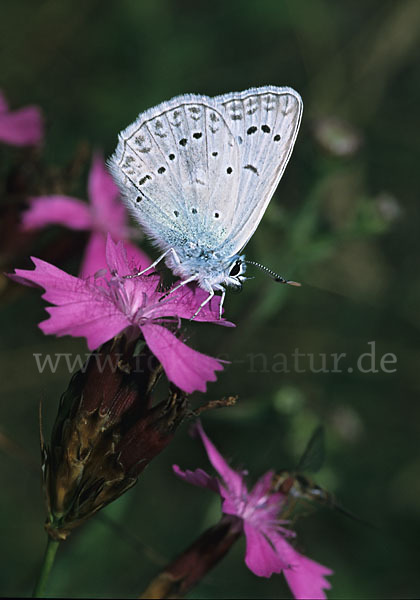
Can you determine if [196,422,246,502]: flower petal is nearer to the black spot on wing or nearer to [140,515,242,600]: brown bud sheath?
[140,515,242,600]: brown bud sheath

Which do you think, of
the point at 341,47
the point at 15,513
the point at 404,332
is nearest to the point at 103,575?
the point at 15,513

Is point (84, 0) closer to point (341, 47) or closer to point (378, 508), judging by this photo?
point (341, 47)

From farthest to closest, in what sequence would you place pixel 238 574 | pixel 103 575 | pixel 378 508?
pixel 378 508 < pixel 238 574 < pixel 103 575

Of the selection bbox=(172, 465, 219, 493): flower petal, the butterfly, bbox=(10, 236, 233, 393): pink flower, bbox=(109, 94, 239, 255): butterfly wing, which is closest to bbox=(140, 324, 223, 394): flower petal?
bbox=(10, 236, 233, 393): pink flower

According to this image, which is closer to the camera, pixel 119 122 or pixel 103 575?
pixel 103 575

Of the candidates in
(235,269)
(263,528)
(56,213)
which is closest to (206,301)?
(235,269)

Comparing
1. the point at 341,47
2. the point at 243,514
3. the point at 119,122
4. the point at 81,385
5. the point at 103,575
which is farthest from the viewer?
the point at 341,47

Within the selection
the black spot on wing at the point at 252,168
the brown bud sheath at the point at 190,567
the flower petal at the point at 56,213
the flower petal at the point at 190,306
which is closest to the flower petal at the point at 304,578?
the brown bud sheath at the point at 190,567
